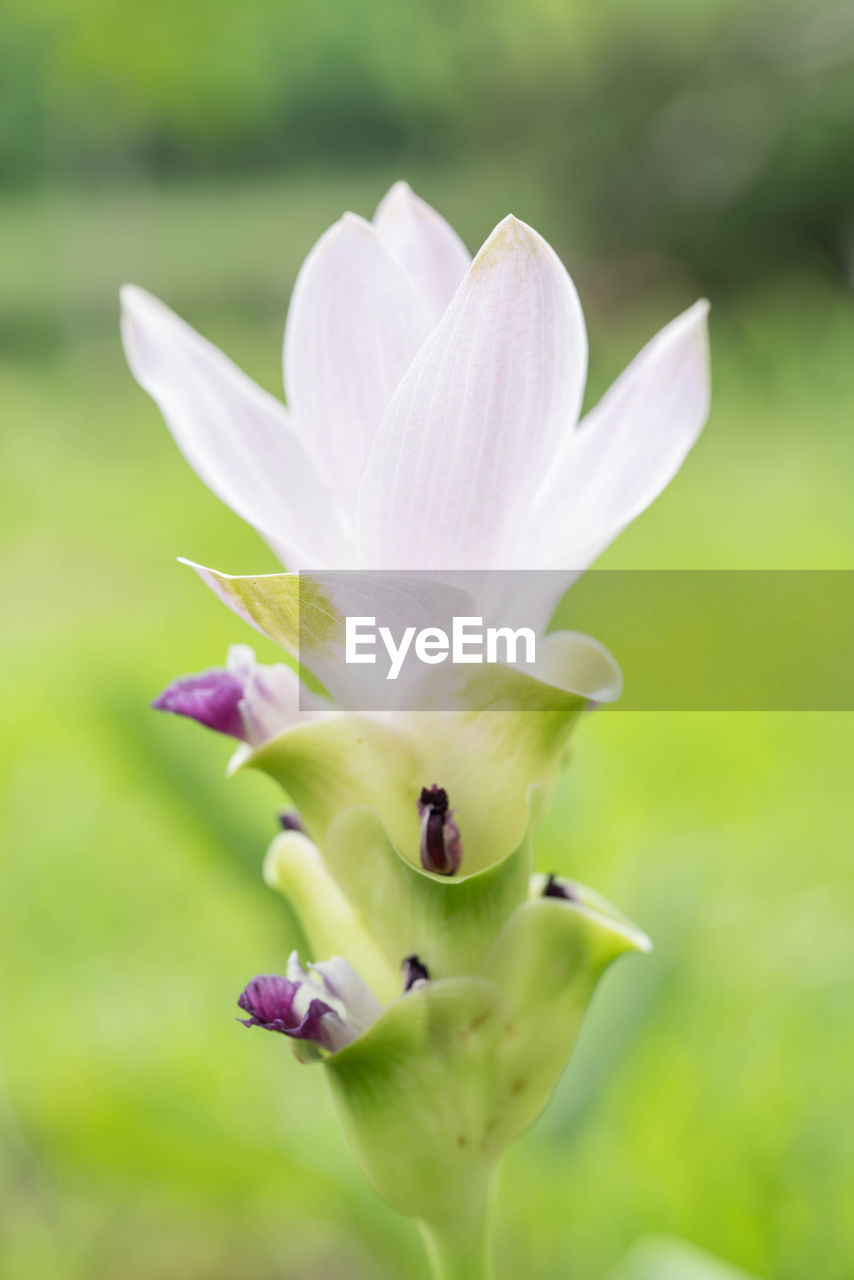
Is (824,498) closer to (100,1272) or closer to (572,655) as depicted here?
(100,1272)

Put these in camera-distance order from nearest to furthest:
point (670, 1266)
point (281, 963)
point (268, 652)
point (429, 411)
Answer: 1. point (429, 411)
2. point (670, 1266)
3. point (281, 963)
4. point (268, 652)

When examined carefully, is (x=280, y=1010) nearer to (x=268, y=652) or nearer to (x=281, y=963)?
(x=281, y=963)

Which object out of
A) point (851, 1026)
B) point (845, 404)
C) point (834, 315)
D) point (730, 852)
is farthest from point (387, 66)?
point (851, 1026)

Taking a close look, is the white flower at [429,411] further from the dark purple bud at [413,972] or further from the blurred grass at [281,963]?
the blurred grass at [281,963]

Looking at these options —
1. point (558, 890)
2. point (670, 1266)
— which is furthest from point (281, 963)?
point (558, 890)

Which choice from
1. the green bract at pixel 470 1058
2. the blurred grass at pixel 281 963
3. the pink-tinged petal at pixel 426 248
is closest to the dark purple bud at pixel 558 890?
the green bract at pixel 470 1058

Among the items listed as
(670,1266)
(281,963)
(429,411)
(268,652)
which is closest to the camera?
(429,411)

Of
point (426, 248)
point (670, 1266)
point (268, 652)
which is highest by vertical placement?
point (268, 652)
